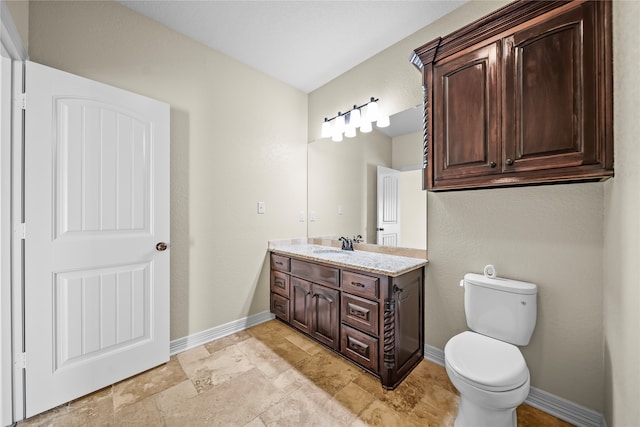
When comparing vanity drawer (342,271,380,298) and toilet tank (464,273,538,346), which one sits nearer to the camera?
toilet tank (464,273,538,346)

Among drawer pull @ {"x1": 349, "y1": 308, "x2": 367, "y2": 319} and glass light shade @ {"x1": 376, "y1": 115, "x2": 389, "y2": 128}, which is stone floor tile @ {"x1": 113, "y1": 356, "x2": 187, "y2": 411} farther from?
glass light shade @ {"x1": 376, "y1": 115, "x2": 389, "y2": 128}

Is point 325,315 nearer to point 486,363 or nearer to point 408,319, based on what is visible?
point 408,319

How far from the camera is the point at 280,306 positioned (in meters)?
2.52

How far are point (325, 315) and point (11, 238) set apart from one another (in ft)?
6.40

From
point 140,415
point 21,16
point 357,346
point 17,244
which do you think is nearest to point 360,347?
point 357,346

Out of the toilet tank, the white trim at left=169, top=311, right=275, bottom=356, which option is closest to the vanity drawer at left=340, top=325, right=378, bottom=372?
the toilet tank

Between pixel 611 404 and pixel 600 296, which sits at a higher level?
pixel 600 296

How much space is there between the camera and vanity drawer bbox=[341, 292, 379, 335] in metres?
1.70

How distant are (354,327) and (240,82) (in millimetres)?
2383

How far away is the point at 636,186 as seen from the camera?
815 mm

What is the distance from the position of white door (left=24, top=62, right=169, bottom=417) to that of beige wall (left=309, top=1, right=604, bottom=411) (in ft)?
6.64

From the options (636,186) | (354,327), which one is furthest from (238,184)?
(636,186)

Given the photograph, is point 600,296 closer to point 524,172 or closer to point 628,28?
point 524,172

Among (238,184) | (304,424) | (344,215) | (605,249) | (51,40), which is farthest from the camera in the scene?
(344,215)
